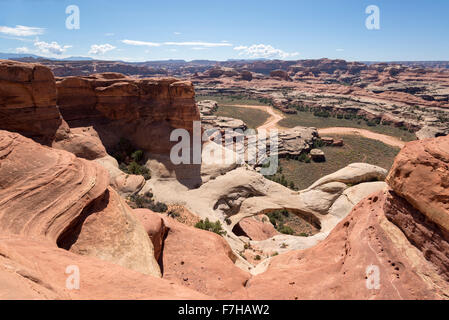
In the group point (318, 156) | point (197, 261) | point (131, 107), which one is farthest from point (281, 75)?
point (197, 261)

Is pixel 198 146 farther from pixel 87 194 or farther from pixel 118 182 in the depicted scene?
pixel 87 194

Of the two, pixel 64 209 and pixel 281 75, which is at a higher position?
pixel 281 75

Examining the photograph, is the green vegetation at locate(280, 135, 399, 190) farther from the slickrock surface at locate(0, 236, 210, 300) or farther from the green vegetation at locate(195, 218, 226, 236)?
the slickrock surface at locate(0, 236, 210, 300)

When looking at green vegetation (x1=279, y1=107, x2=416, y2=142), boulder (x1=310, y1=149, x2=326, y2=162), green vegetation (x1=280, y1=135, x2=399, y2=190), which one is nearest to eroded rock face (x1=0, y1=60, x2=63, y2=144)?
green vegetation (x1=280, y1=135, x2=399, y2=190)

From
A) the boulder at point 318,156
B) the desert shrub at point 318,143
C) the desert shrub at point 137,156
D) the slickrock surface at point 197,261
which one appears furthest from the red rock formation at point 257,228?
the desert shrub at point 318,143

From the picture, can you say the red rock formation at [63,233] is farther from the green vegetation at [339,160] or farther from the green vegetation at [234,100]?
the green vegetation at [234,100]

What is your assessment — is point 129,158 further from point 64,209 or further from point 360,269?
point 360,269

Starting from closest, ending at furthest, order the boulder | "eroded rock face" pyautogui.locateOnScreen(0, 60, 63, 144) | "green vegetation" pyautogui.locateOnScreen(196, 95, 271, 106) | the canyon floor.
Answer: the canyon floor < "eroded rock face" pyautogui.locateOnScreen(0, 60, 63, 144) < the boulder < "green vegetation" pyautogui.locateOnScreen(196, 95, 271, 106)
